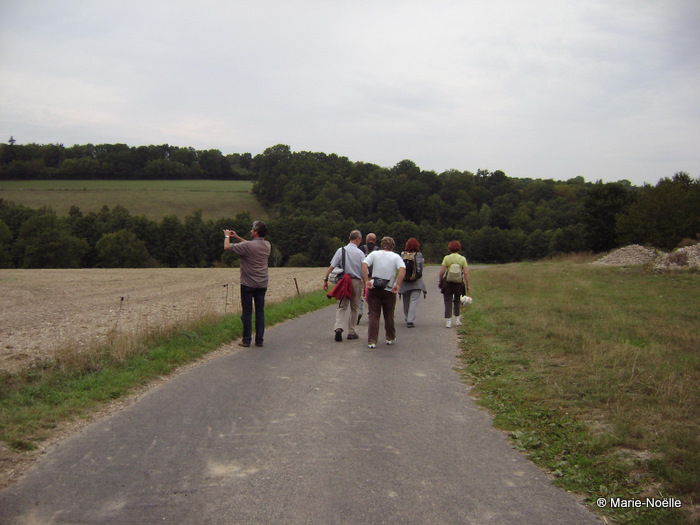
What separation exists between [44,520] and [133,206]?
335 feet

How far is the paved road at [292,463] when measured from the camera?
12.2ft

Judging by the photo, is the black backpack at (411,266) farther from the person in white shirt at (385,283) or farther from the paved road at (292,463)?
the paved road at (292,463)

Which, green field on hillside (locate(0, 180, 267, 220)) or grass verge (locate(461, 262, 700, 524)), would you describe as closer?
grass verge (locate(461, 262, 700, 524))

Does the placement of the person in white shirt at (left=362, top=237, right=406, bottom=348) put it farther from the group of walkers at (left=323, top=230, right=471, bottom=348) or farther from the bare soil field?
the bare soil field

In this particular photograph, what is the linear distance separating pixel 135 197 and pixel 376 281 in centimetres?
10103

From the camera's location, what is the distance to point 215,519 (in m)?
3.57

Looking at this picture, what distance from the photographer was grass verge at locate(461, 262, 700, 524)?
169 inches

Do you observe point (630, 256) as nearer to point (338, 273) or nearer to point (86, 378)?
point (338, 273)

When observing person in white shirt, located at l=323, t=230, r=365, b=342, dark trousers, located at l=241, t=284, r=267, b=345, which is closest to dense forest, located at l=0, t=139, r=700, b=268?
person in white shirt, located at l=323, t=230, r=365, b=342

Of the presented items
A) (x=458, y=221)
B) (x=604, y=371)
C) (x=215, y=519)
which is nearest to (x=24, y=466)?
(x=215, y=519)

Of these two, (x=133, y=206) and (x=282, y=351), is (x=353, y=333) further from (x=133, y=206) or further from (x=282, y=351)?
(x=133, y=206)

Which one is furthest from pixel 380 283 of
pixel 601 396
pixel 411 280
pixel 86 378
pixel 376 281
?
pixel 86 378

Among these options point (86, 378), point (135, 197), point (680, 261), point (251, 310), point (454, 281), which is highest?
point (135, 197)

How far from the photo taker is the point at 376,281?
10328mm
